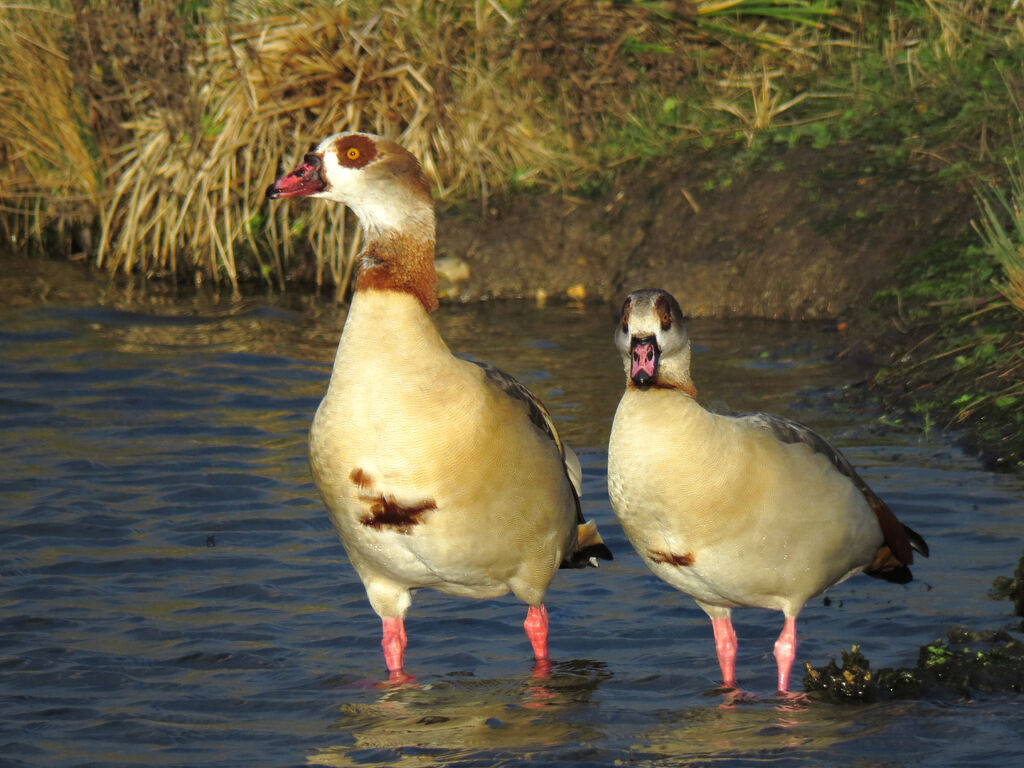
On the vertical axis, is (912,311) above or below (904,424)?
above

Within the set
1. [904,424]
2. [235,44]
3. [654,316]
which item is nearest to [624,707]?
[654,316]

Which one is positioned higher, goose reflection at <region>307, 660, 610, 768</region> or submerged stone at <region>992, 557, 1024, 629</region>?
submerged stone at <region>992, 557, 1024, 629</region>

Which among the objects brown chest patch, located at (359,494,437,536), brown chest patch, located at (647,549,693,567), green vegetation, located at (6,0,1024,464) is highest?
green vegetation, located at (6,0,1024,464)

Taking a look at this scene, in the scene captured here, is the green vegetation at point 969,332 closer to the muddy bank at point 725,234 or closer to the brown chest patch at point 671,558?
the muddy bank at point 725,234

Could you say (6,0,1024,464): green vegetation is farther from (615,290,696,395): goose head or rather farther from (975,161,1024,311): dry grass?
(615,290,696,395): goose head

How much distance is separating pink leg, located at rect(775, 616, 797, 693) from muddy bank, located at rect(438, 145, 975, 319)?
16.4 ft

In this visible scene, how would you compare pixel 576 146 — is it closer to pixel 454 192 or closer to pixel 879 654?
pixel 454 192

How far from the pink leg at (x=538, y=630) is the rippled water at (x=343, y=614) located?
4.1 inches

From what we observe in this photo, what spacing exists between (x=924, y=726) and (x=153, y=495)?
4.45m

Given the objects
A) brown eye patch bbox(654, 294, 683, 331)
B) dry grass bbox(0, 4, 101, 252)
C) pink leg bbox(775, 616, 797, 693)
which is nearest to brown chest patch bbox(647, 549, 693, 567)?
pink leg bbox(775, 616, 797, 693)

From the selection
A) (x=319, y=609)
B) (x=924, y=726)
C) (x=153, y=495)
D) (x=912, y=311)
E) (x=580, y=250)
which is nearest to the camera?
(x=924, y=726)

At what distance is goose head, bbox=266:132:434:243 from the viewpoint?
5.54 meters

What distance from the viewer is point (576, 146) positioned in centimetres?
1214

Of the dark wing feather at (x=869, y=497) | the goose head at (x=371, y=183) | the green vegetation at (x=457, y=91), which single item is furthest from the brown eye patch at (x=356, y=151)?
the green vegetation at (x=457, y=91)
